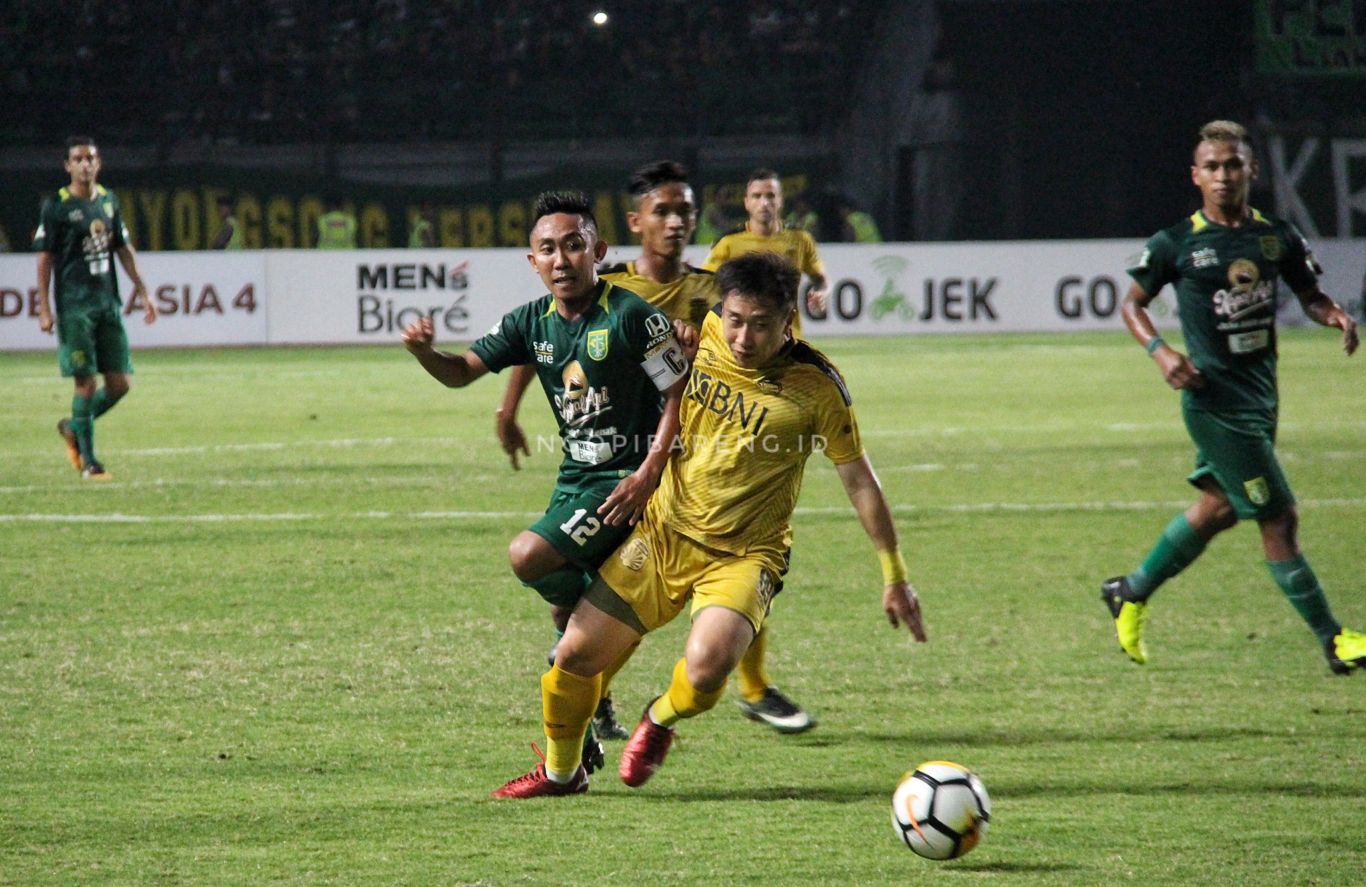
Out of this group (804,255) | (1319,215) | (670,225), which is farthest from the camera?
(1319,215)

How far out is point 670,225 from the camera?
5875 millimetres

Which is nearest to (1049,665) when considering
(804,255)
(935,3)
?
(804,255)

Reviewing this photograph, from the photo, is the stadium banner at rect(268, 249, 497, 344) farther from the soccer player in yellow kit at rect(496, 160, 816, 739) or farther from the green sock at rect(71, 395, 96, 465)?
the soccer player in yellow kit at rect(496, 160, 816, 739)

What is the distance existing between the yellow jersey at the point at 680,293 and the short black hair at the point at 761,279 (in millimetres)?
1441

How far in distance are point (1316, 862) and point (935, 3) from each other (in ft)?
79.4

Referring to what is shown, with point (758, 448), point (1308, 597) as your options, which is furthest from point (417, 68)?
point (758, 448)

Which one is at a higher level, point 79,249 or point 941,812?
point 79,249

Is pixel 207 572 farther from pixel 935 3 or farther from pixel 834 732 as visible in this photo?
pixel 935 3

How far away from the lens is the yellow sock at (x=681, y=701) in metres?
4.39

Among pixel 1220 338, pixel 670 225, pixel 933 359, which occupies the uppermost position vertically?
pixel 670 225

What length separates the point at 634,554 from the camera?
4.61 meters

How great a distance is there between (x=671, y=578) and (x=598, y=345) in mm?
705

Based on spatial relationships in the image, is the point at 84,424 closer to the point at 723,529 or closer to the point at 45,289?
the point at 45,289

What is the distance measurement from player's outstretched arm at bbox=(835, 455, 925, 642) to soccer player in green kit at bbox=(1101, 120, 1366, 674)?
189 cm
